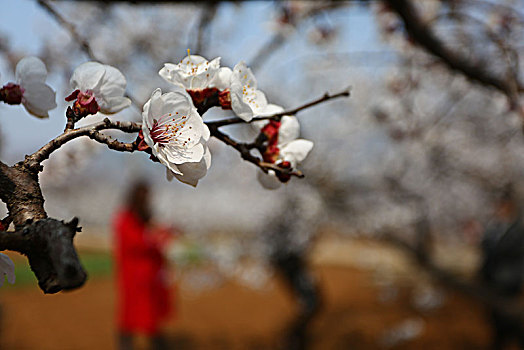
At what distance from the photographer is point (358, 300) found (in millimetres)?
6281

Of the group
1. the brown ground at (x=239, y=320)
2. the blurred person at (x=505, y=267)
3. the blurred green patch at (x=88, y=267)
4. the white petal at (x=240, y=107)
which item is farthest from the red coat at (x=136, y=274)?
the blurred green patch at (x=88, y=267)

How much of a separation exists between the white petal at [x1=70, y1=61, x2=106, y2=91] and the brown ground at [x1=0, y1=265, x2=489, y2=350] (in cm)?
417

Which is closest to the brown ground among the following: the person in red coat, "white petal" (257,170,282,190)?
the person in red coat

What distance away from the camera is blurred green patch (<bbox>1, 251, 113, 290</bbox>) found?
22.5 feet

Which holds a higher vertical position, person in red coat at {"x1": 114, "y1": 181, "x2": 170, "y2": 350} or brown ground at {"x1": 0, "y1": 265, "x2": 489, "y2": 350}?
person in red coat at {"x1": 114, "y1": 181, "x2": 170, "y2": 350}

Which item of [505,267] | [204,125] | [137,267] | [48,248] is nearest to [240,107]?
[204,125]

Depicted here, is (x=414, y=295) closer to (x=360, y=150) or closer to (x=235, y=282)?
(x=360, y=150)

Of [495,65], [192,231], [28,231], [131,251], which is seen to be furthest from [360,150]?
[28,231]

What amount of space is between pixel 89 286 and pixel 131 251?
4488 millimetres

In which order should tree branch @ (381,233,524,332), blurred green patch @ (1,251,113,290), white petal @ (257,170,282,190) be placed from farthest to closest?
blurred green patch @ (1,251,113,290) < tree branch @ (381,233,524,332) < white petal @ (257,170,282,190)

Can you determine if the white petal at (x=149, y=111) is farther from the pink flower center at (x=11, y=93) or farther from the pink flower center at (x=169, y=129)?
the pink flower center at (x=11, y=93)

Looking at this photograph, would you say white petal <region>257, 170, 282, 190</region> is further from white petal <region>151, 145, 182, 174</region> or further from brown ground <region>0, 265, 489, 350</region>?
brown ground <region>0, 265, 489, 350</region>

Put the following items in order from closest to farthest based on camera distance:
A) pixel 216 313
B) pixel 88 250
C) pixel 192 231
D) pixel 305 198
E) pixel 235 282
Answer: pixel 305 198
pixel 216 313
pixel 235 282
pixel 88 250
pixel 192 231

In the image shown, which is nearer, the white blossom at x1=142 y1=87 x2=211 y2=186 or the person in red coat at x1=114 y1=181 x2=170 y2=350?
the white blossom at x1=142 y1=87 x2=211 y2=186
